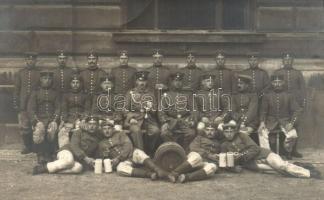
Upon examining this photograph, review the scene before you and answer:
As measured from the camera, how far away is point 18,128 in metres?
10.3

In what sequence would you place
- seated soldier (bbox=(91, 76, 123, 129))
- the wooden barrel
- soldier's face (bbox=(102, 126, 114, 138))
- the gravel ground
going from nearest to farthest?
the gravel ground, the wooden barrel, soldier's face (bbox=(102, 126, 114, 138)), seated soldier (bbox=(91, 76, 123, 129))

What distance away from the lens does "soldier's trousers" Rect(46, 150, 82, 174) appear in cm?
830

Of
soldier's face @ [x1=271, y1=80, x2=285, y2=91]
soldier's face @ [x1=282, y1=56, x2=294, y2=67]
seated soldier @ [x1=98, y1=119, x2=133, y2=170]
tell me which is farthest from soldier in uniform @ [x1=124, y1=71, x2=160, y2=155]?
soldier's face @ [x1=282, y1=56, x2=294, y2=67]

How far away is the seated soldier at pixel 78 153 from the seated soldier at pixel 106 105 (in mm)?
723

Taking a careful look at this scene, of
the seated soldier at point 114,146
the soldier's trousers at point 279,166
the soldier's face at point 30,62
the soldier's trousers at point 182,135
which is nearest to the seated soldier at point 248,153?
the soldier's trousers at point 279,166

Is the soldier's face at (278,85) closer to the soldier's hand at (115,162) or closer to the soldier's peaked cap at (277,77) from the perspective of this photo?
the soldier's peaked cap at (277,77)

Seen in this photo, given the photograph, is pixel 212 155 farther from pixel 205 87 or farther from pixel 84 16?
pixel 84 16

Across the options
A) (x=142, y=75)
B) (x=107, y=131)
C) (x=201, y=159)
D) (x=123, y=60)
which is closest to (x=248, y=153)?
(x=201, y=159)

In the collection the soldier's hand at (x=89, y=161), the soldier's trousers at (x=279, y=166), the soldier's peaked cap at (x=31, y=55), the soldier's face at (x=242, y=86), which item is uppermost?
the soldier's peaked cap at (x=31, y=55)

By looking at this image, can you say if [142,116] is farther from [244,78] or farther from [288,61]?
[288,61]

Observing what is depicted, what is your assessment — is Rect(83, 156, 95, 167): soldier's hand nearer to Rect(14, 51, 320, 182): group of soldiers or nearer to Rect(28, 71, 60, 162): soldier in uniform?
Rect(14, 51, 320, 182): group of soldiers

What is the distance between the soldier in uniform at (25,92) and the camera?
31.6 feet

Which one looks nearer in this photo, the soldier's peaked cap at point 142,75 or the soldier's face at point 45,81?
the soldier's face at point 45,81

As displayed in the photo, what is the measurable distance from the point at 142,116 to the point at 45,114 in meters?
1.70
